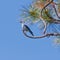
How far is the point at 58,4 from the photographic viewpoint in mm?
1542

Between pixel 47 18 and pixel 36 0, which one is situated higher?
pixel 36 0

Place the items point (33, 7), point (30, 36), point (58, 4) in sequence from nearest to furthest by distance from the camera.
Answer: point (30, 36) < point (58, 4) < point (33, 7)

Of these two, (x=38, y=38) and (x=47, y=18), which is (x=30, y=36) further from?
(x=47, y=18)

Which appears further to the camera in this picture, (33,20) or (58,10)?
(33,20)

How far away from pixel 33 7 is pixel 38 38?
0.37 metres

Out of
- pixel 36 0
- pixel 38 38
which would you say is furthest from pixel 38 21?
pixel 38 38

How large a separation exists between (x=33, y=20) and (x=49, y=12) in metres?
0.13

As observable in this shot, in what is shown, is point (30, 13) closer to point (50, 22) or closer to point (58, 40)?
point (50, 22)

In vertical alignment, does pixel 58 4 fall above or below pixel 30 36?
above

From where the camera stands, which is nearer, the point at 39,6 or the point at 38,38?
the point at 38,38

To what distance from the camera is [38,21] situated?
168 cm

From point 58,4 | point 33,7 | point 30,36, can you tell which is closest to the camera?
point 30,36

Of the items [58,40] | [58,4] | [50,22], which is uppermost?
[58,4]

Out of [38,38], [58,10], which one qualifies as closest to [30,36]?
[38,38]
